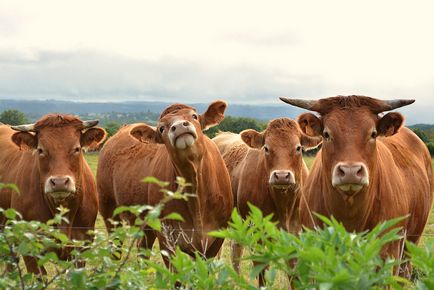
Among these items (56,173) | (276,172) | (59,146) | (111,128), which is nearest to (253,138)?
(276,172)

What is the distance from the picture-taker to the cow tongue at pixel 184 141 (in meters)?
6.90

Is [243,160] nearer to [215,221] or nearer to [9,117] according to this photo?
[215,221]

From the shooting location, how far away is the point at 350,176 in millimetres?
5457

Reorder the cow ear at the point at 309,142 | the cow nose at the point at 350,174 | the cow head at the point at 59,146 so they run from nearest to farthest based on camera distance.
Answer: the cow nose at the point at 350,174 < the cow head at the point at 59,146 < the cow ear at the point at 309,142

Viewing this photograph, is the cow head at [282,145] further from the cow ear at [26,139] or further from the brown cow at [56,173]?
the cow ear at [26,139]

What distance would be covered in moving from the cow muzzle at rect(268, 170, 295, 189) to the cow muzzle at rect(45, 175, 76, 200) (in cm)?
236

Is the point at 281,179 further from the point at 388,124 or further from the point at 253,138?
the point at 388,124

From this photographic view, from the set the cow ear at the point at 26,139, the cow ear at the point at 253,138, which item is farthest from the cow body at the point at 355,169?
the cow ear at the point at 26,139

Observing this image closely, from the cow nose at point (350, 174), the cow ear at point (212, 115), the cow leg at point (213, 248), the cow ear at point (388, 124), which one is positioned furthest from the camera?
the cow ear at point (212, 115)

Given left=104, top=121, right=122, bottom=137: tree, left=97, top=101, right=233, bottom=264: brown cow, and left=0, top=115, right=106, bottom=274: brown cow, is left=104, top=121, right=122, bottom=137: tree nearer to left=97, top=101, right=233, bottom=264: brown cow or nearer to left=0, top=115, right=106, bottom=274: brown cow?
left=0, top=115, right=106, bottom=274: brown cow

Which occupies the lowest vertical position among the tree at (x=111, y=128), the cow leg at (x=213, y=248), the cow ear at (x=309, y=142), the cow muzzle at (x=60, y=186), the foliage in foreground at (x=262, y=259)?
the tree at (x=111, y=128)

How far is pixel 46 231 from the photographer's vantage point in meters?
3.40

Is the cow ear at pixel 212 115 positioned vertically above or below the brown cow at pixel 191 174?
above

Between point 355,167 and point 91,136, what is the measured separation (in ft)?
12.0
